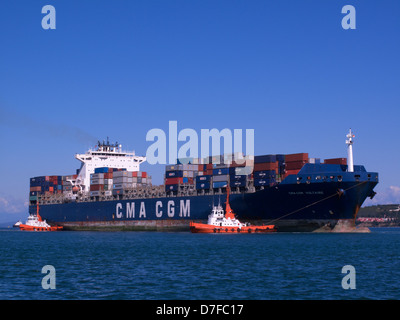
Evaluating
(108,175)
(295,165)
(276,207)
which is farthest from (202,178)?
(108,175)

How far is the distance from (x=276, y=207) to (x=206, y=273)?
3475cm

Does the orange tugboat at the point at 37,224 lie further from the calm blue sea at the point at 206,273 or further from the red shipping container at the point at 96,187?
the calm blue sea at the point at 206,273

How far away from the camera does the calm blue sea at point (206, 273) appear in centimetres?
2262

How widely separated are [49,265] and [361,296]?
1910 centimetres

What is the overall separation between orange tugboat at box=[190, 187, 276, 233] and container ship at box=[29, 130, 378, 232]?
4.62 ft

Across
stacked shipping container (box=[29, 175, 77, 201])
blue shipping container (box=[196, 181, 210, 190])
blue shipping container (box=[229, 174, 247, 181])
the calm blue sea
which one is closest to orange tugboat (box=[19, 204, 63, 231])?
stacked shipping container (box=[29, 175, 77, 201])

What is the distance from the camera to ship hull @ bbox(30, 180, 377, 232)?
59094 mm

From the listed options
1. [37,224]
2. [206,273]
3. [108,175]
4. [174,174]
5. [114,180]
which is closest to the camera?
[206,273]

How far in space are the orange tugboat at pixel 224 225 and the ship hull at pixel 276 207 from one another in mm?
1372

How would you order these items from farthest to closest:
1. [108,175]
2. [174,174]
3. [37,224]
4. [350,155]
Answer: [37,224] < [108,175] < [174,174] < [350,155]

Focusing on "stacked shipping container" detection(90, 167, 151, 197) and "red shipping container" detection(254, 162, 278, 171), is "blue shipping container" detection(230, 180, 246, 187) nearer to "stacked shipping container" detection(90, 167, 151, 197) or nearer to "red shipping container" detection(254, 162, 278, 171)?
"red shipping container" detection(254, 162, 278, 171)

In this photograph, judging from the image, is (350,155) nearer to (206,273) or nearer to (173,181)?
(173,181)

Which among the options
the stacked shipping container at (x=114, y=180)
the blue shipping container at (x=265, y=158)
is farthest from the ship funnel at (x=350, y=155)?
the stacked shipping container at (x=114, y=180)

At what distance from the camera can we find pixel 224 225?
64938 mm
